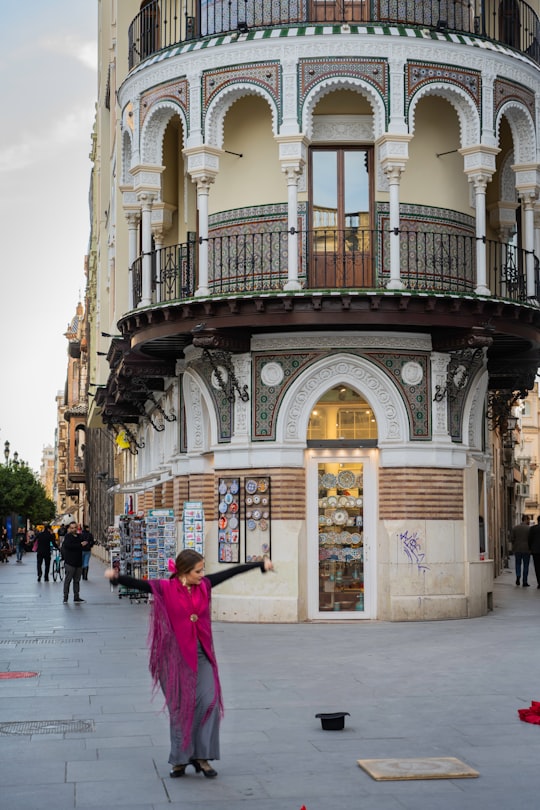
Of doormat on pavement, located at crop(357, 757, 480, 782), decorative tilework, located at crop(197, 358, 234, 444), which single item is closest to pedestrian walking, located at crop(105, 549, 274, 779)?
doormat on pavement, located at crop(357, 757, 480, 782)

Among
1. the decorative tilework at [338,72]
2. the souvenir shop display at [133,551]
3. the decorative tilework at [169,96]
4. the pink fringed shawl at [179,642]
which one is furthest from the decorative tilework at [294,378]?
the pink fringed shawl at [179,642]

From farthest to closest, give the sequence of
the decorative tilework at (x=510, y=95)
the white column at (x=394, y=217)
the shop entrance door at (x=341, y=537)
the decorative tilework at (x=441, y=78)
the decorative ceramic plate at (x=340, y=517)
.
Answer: the decorative tilework at (x=510, y=95), the decorative ceramic plate at (x=340, y=517), the shop entrance door at (x=341, y=537), the decorative tilework at (x=441, y=78), the white column at (x=394, y=217)


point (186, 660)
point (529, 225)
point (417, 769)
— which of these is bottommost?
point (417, 769)

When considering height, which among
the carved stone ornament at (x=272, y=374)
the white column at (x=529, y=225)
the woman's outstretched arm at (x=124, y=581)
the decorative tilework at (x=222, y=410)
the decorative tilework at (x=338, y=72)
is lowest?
the woman's outstretched arm at (x=124, y=581)

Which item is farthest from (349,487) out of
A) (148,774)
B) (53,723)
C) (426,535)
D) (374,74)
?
(148,774)

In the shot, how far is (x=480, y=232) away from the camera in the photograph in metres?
22.4

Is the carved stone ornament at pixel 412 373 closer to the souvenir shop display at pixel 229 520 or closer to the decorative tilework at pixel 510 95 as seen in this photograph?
the souvenir shop display at pixel 229 520

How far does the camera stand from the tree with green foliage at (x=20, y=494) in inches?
3333

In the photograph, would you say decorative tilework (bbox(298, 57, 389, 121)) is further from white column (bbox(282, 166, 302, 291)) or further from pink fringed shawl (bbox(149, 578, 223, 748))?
pink fringed shawl (bbox(149, 578, 223, 748))

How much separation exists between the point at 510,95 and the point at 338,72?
3391 mm

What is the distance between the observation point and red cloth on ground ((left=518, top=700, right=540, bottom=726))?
1151 cm

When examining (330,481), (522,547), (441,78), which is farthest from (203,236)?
(522,547)

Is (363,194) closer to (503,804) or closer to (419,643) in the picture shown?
(419,643)

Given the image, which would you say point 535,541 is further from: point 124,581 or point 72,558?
point 124,581
